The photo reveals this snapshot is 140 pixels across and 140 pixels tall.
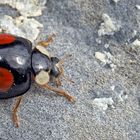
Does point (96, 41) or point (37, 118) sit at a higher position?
point (96, 41)

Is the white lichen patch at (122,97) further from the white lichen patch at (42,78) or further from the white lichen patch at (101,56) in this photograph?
the white lichen patch at (42,78)

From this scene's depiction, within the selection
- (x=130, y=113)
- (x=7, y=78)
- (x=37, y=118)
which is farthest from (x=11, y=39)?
(x=130, y=113)

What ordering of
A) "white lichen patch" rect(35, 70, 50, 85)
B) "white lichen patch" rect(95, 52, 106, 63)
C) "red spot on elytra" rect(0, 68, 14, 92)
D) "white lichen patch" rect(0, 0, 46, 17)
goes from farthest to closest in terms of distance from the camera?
1. "white lichen patch" rect(0, 0, 46, 17)
2. "white lichen patch" rect(95, 52, 106, 63)
3. "white lichen patch" rect(35, 70, 50, 85)
4. "red spot on elytra" rect(0, 68, 14, 92)

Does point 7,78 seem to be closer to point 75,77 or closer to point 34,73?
point 34,73

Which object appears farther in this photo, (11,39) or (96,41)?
(96,41)

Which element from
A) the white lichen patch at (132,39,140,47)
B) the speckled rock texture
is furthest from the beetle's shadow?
the white lichen patch at (132,39,140,47)

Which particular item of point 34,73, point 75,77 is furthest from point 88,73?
point 34,73

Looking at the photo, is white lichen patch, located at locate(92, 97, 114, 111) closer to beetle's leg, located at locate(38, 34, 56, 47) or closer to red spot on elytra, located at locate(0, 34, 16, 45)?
beetle's leg, located at locate(38, 34, 56, 47)
